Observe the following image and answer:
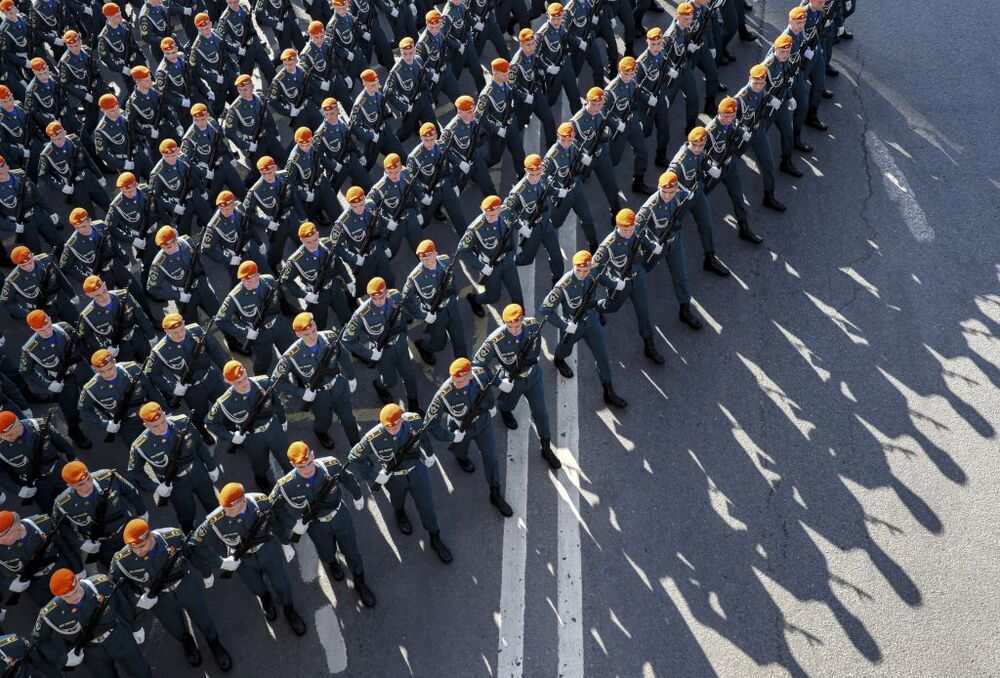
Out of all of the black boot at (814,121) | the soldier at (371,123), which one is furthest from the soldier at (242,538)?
the black boot at (814,121)

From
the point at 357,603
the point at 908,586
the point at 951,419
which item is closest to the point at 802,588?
the point at 908,586

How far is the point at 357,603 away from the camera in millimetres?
9773

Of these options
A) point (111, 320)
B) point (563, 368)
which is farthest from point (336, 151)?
point (563, 368)

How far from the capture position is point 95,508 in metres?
9.26

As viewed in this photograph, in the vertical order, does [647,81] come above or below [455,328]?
above

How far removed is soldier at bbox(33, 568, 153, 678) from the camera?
27.4ft

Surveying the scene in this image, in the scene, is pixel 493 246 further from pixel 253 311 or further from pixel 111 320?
pixel 111 320

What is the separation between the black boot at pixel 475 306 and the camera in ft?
39.7

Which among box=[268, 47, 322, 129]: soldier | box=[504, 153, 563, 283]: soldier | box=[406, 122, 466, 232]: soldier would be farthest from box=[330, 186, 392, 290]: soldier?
box=[268, 47, 322, 129]: soldier

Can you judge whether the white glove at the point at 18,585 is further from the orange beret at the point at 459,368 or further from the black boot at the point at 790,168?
the black boot at the point at 790,168

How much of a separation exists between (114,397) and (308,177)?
3683mm

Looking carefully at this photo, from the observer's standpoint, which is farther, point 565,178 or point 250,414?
point 565,178

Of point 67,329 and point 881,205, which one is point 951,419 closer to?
point 881,205

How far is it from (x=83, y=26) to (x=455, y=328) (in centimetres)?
842
